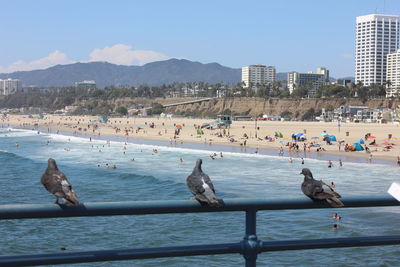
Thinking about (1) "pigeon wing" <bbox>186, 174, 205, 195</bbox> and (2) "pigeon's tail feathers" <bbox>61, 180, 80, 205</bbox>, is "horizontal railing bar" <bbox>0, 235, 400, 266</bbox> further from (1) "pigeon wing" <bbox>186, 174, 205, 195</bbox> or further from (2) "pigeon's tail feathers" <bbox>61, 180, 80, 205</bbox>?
(1) "pigeon wing" <bbox>186, 174, 205, 195</bbox>

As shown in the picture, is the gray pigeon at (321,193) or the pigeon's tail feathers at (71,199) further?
the gray pigeon at (321,193)

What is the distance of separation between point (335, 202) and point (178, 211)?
0.85 metres

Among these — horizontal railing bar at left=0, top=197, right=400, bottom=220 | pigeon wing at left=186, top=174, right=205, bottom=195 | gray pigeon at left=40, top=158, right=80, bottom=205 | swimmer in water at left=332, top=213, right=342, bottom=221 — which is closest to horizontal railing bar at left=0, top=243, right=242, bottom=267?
horizontal railing bar at left=0, top=197, right=400, bottom=220

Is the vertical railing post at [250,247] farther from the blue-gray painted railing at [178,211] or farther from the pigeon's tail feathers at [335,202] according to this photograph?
the pigeon's tail feathers at [335,202]

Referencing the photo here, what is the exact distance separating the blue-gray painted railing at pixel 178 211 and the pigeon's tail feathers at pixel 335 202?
3 centimetres

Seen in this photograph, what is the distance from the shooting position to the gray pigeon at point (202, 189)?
282 cm

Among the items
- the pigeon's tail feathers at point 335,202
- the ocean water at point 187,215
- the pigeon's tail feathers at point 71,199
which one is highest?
the pigeon's tail feathers at point 71,199

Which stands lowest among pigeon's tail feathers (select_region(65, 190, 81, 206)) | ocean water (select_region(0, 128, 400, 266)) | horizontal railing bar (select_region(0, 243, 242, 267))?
ocean water (select_region(0, 128, 400, 266))

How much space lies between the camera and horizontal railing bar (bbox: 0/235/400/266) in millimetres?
2531

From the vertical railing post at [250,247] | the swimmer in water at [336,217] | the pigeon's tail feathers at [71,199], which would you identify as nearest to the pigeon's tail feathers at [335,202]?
the vertical railing post at [250,247]

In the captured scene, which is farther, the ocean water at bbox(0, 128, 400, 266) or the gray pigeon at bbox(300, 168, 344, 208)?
the ocean water at bbox(0, 128, 400, 266)

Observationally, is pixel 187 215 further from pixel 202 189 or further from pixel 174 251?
pixel 174 251

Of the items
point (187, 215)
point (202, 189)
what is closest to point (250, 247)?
point (202, 189)

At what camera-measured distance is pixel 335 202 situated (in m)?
2.96
